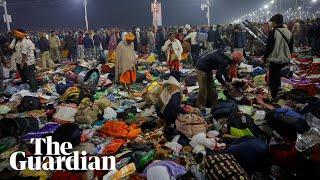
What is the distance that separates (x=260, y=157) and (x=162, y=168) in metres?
1.40

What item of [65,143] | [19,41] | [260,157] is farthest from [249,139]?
[19,41]

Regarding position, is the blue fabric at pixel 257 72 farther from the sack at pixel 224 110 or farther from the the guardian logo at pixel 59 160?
the the guardian logo at pixel 59 160

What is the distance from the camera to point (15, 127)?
23.6ft

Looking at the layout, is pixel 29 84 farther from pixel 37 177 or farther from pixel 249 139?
pixel 249 139

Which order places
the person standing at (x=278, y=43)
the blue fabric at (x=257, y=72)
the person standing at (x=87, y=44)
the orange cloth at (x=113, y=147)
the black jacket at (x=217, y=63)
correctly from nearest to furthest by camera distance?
the orange cloth at (x=113, y=147) → the black jacket at (x=217, y=63) → the person standing at (x=278, y=43) → the blue fabric at (x=257, y=72) → the person standing at (x=87, y=44)

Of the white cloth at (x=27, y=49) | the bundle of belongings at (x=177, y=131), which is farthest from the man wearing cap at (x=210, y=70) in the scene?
the white cloth at (x=27, y=49)

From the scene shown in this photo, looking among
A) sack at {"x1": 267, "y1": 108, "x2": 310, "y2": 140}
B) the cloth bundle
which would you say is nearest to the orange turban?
the cloth bundle

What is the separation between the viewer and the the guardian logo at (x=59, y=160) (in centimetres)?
550

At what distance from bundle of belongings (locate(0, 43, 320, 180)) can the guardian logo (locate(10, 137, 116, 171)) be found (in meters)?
0.11

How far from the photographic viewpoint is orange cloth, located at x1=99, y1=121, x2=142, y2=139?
275 inches

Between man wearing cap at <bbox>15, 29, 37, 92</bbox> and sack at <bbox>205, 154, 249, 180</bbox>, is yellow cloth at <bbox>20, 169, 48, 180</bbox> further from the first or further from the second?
man wearing cap at <bbox>15, 29, 37, 92</bbox>

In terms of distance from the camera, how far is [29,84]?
12.0 m

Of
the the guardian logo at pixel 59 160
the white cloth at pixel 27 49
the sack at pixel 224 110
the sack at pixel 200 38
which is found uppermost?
the sack at pixel 200 38

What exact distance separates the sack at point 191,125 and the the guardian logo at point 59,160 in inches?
58.3
